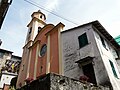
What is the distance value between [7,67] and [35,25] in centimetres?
846

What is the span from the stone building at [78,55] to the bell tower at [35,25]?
3.09 m

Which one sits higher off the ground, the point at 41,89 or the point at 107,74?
the point at 107,74

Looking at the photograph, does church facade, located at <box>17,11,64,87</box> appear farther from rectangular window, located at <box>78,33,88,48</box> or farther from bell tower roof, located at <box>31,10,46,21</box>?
bell tower roof, located at <box>31,10,46,21</box>

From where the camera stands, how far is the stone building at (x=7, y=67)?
21306mm

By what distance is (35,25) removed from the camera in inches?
947

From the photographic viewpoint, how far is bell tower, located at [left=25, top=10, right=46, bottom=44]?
23242mm

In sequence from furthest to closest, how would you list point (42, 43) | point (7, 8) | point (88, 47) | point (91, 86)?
point (42, 43)
point (88, 47)
point (7, 8)
point (91, 86)

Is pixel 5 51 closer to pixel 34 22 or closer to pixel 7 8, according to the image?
pixel 34 22

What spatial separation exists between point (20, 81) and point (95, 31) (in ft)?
40.2

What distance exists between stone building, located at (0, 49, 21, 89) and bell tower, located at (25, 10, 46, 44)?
5.35m

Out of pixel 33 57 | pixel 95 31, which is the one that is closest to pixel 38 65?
pixel 33 57

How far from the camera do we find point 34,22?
80.5ft

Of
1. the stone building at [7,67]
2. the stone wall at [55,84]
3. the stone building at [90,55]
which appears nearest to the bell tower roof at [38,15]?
the stone building at [7,67]

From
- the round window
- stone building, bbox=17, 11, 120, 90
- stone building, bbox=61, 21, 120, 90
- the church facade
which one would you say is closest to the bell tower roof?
the church facade
